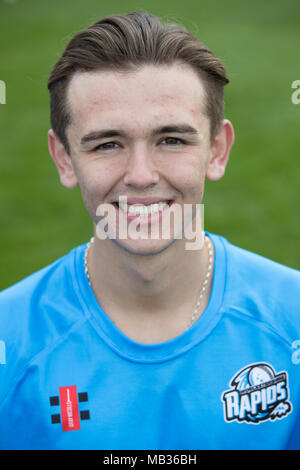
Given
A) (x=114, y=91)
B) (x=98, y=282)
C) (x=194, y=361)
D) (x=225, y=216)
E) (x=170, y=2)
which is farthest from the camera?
(x=170, y=2)

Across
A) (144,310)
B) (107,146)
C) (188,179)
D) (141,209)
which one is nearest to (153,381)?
(144,310)

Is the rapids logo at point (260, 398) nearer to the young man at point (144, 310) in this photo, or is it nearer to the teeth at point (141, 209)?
the young man at point (144, 310)

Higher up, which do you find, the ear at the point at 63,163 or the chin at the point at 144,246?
the ear at the point at 63,163

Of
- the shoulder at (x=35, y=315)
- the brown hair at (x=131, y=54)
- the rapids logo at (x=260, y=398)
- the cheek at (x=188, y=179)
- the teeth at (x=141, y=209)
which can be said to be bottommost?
the rapids logo at (x=260, y=398)

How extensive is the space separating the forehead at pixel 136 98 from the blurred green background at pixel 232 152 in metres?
0.55

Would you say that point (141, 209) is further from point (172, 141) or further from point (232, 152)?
point (232, 152)

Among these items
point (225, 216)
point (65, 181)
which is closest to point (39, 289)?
point (65, 181)

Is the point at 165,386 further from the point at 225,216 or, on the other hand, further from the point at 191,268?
the point at 225,216

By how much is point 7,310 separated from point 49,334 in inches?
10.3

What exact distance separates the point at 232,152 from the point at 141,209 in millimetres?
8366

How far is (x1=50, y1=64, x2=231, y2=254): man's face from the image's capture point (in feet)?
8.81

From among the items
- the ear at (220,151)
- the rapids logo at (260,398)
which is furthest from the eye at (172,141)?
the rapids logo at (260,398)

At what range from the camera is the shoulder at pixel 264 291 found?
9.77 feet

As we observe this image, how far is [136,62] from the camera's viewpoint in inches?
109
